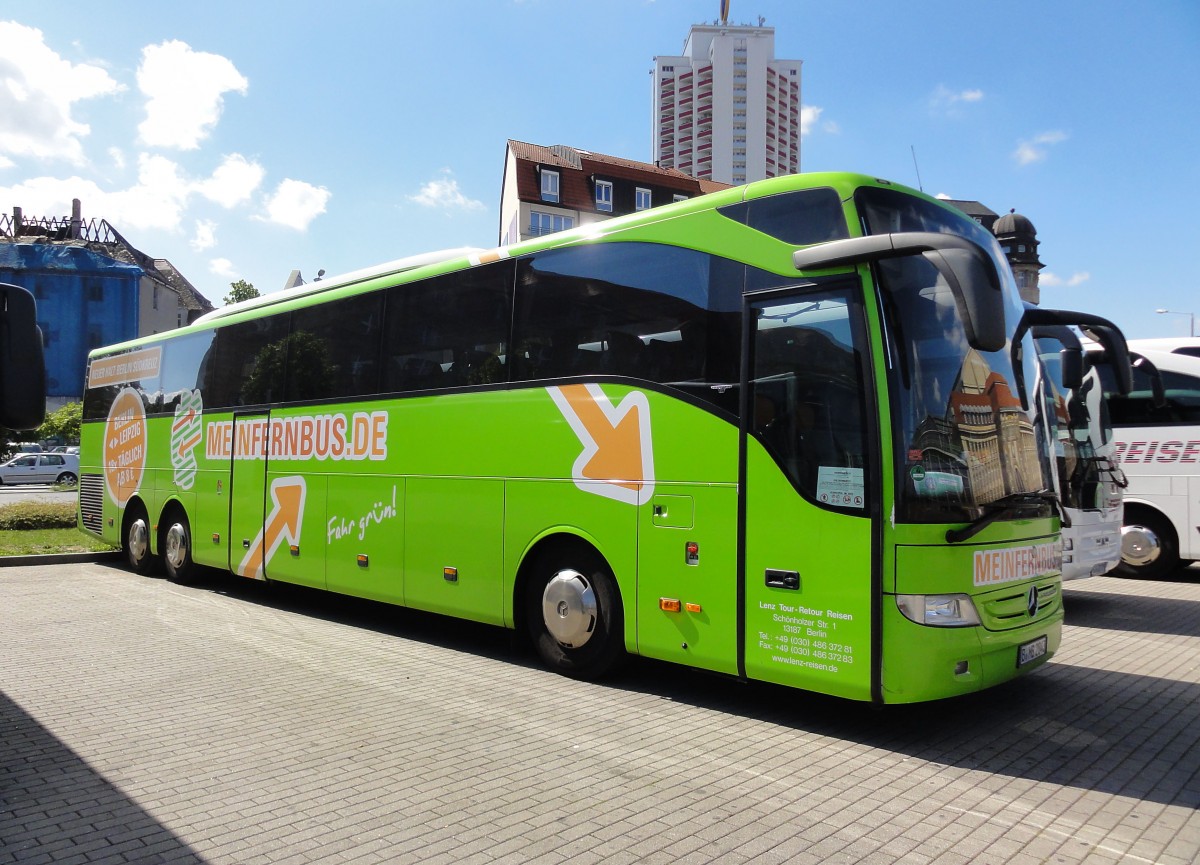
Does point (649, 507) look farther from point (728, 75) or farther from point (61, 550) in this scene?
point (728, 75)

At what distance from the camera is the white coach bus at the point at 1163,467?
1283 centimetres

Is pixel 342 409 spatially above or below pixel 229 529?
above

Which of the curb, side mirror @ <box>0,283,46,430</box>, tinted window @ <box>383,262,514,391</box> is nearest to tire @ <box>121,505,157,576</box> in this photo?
the curb

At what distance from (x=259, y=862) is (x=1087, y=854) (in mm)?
3599

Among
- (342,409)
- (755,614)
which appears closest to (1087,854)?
(755,614)

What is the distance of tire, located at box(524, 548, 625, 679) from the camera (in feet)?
22.8

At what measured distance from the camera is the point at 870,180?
5781 mm

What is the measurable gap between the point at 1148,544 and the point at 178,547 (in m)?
14.0

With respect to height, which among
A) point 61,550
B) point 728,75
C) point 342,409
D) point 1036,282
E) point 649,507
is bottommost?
point 61,550

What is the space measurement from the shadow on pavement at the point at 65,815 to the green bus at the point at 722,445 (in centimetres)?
341

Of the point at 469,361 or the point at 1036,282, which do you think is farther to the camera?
the point at 1036,282

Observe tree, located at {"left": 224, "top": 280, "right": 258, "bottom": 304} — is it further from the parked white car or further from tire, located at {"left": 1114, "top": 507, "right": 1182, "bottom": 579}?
tire, located at {"left": 1114, "top": 507, "right": 1182, "bottom": 579}

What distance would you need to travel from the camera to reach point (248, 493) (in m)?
11.4

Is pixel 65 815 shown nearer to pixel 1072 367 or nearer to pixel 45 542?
Answer: pixel 1072 367
